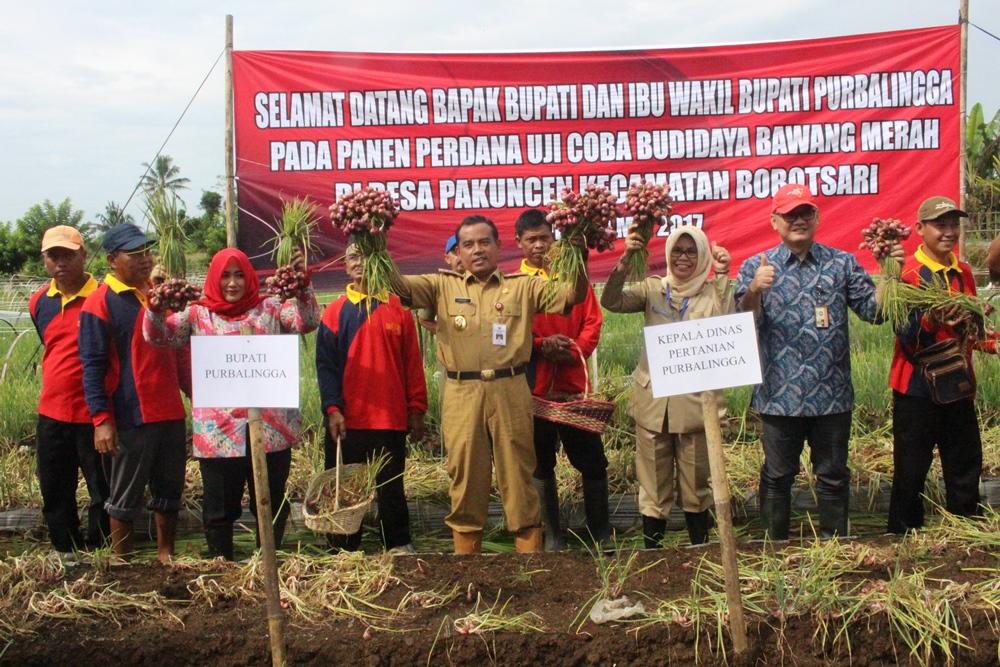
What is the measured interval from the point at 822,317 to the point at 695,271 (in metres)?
0.58

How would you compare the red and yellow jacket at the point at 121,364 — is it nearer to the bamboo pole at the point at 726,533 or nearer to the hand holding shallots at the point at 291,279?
the hand holding shallots at the point at 291,279

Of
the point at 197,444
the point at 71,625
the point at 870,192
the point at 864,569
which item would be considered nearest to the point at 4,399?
the point at 197,444

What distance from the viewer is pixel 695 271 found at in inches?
164

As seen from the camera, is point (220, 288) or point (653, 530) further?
point (653, 530)

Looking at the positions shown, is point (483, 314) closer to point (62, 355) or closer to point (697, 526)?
point (697, 526)

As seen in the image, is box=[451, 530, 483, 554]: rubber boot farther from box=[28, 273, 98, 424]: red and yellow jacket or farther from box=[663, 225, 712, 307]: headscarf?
box=[28, 273, 98, 424]: red and yellow jacket

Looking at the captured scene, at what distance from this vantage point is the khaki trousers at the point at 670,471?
13.8 ft

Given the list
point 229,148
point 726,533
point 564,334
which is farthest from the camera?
point 229,148

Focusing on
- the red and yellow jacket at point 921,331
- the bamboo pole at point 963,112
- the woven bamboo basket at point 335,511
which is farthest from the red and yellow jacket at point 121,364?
the bamboo pole at point 963,112

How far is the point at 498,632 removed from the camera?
A: 2.91m

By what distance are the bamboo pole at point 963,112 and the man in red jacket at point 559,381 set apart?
3582 mm

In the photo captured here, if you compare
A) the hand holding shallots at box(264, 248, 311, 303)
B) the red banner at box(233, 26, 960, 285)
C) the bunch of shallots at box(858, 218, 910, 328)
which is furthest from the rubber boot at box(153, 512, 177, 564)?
the bunch of shallots at box(858, 218, 910, 328)

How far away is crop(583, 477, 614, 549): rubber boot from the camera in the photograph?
15.2 feet

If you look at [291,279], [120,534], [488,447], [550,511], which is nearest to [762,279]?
[488,447]
